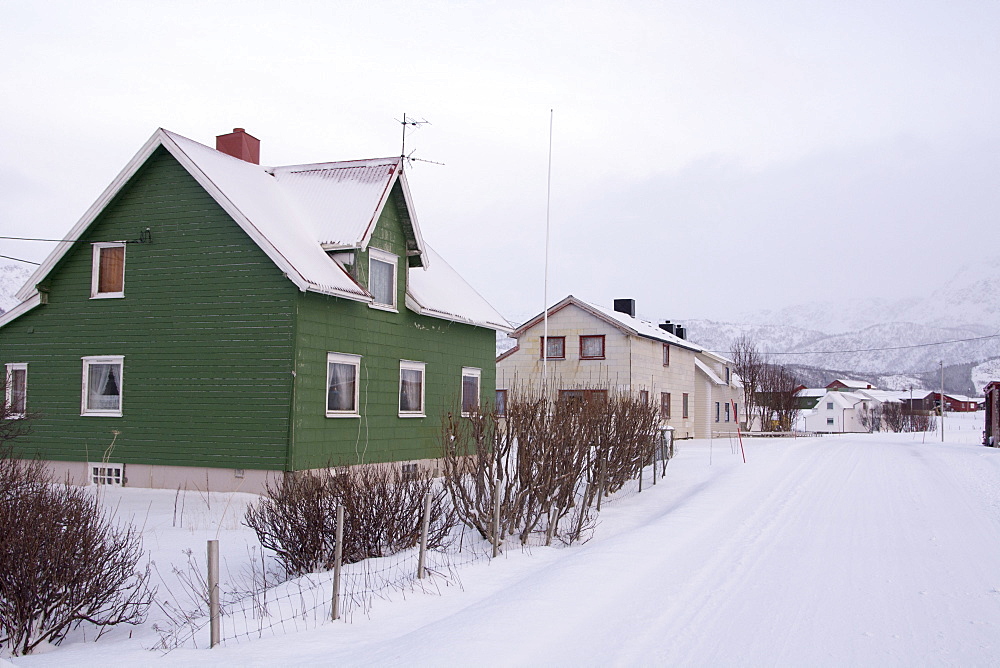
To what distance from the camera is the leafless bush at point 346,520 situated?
10062mm

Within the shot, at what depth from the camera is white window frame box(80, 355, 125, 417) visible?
17.7 metres

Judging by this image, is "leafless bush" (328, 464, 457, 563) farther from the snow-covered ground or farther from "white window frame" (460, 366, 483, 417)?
"white window frame" (460, 366, 483, 417)

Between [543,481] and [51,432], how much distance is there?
39.6 feet

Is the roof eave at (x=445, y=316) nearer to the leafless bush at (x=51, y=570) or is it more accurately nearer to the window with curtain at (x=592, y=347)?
the leafless bush at (x=51, y=570)

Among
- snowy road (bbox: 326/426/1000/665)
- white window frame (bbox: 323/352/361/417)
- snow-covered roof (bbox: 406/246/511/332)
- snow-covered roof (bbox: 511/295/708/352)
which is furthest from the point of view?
snow-covered roof (bbox: 511/295/708/352)

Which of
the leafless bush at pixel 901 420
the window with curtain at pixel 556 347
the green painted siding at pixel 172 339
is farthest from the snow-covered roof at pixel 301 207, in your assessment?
the leafless bush at pixel 901 420

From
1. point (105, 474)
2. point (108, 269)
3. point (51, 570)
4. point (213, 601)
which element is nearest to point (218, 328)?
point (108, 269)

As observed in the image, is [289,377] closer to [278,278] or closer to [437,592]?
[278,278]

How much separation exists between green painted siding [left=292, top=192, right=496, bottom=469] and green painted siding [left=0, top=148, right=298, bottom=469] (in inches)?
21.6

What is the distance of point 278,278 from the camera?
16516mm

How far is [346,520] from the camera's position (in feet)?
33.9

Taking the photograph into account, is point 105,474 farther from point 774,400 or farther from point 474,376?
point 774,400

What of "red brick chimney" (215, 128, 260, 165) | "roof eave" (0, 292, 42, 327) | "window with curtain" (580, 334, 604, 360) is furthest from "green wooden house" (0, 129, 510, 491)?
"window with curtain" (580, 334, 604, 360)

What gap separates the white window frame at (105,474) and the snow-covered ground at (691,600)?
7.42ft
